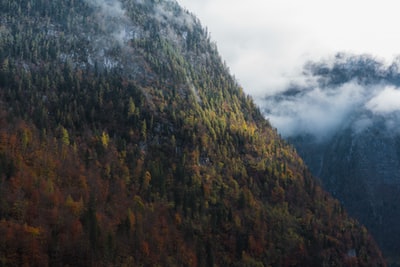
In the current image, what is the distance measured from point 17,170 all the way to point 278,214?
101 meters

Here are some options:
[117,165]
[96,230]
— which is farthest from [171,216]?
[96,230]

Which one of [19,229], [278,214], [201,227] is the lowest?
[19,229]

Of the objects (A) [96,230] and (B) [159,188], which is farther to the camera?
(B) [159,188]

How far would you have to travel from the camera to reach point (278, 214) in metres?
191

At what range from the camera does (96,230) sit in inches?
4877

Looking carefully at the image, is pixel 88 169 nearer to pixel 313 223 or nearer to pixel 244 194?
pixel 244 194

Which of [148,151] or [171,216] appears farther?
[148,151]

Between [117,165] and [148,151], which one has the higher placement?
[148,151]

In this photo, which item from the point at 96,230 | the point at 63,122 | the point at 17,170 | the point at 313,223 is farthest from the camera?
the point at 313,223

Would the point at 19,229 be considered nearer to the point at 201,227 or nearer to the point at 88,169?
the point at 88,169

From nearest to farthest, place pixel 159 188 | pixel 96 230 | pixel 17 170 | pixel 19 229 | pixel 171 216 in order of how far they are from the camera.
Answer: pixel 19 229
pixel 96 230
pixel 17 170
pixel 171 216
pixel 159 188

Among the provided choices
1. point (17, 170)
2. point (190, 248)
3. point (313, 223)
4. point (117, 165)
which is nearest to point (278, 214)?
point (313, 223)

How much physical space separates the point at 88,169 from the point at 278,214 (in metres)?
77.0

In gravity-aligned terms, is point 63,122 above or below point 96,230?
above
